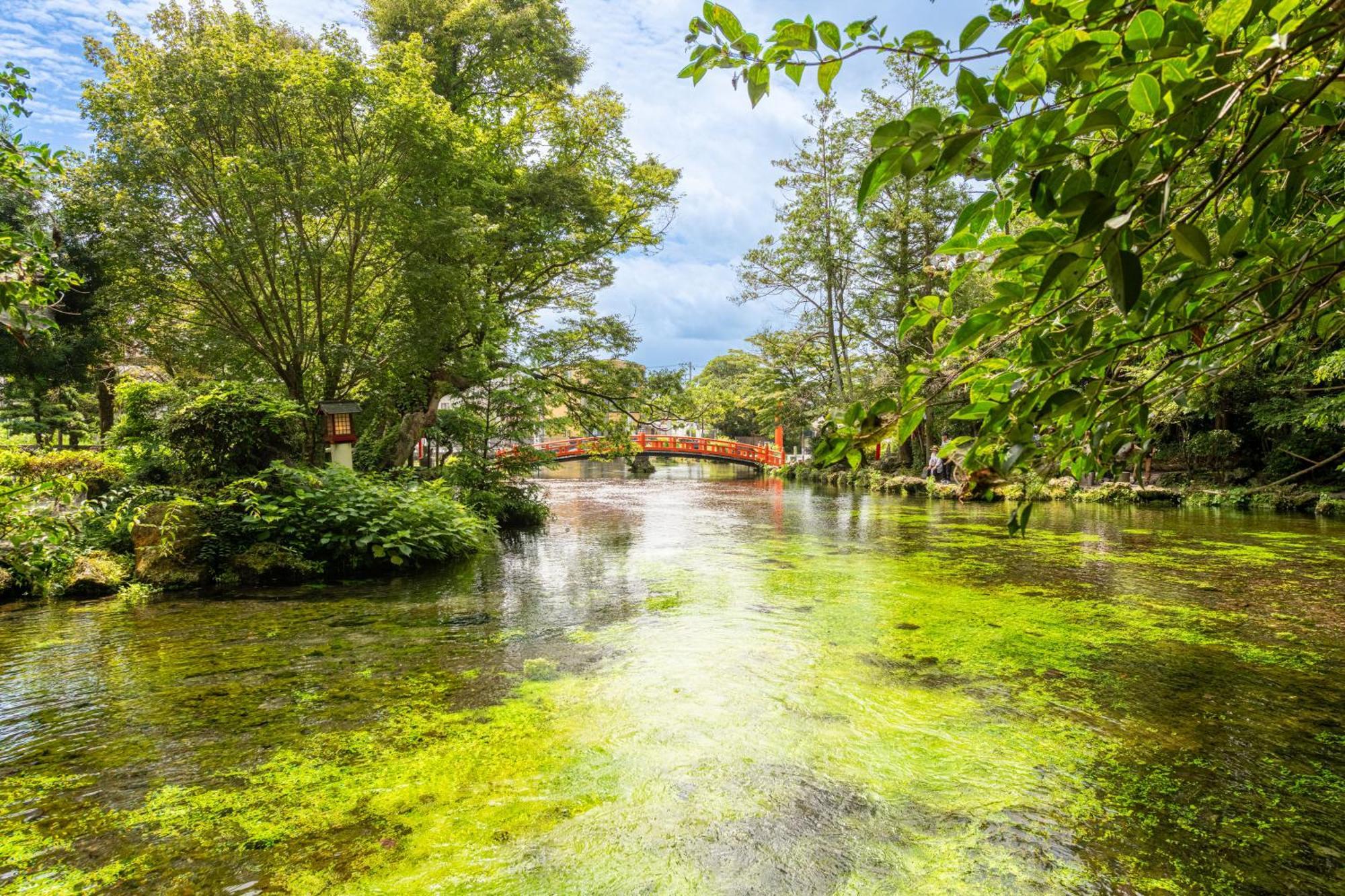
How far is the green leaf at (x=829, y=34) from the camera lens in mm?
789

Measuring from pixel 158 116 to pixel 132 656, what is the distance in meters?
5.34

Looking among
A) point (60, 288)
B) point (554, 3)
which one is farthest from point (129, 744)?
point (554, 3)

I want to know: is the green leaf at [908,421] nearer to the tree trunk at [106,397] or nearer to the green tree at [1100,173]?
the green tree at [1100,173]

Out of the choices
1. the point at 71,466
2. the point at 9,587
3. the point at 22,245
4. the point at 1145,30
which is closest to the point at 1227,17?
the point at 1145,30

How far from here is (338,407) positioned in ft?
19.8

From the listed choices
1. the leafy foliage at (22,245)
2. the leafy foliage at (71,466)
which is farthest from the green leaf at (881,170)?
the leafy foliage at (71,466)

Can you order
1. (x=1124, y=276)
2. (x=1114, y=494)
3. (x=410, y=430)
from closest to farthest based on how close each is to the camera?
(x=1124, y=276)
(x=410, y=430)
(x=1114, y=494)

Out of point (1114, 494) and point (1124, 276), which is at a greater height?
point (1124, 276)

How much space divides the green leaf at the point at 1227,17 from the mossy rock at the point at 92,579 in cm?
574

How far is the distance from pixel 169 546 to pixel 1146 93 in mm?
5465

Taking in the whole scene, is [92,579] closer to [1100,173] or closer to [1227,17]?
[1100,173]

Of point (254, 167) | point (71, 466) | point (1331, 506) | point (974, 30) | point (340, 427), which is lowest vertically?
point (1331, 506)

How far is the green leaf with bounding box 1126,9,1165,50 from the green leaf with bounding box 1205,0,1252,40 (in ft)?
0.30

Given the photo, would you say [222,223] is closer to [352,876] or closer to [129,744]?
[129,744]
